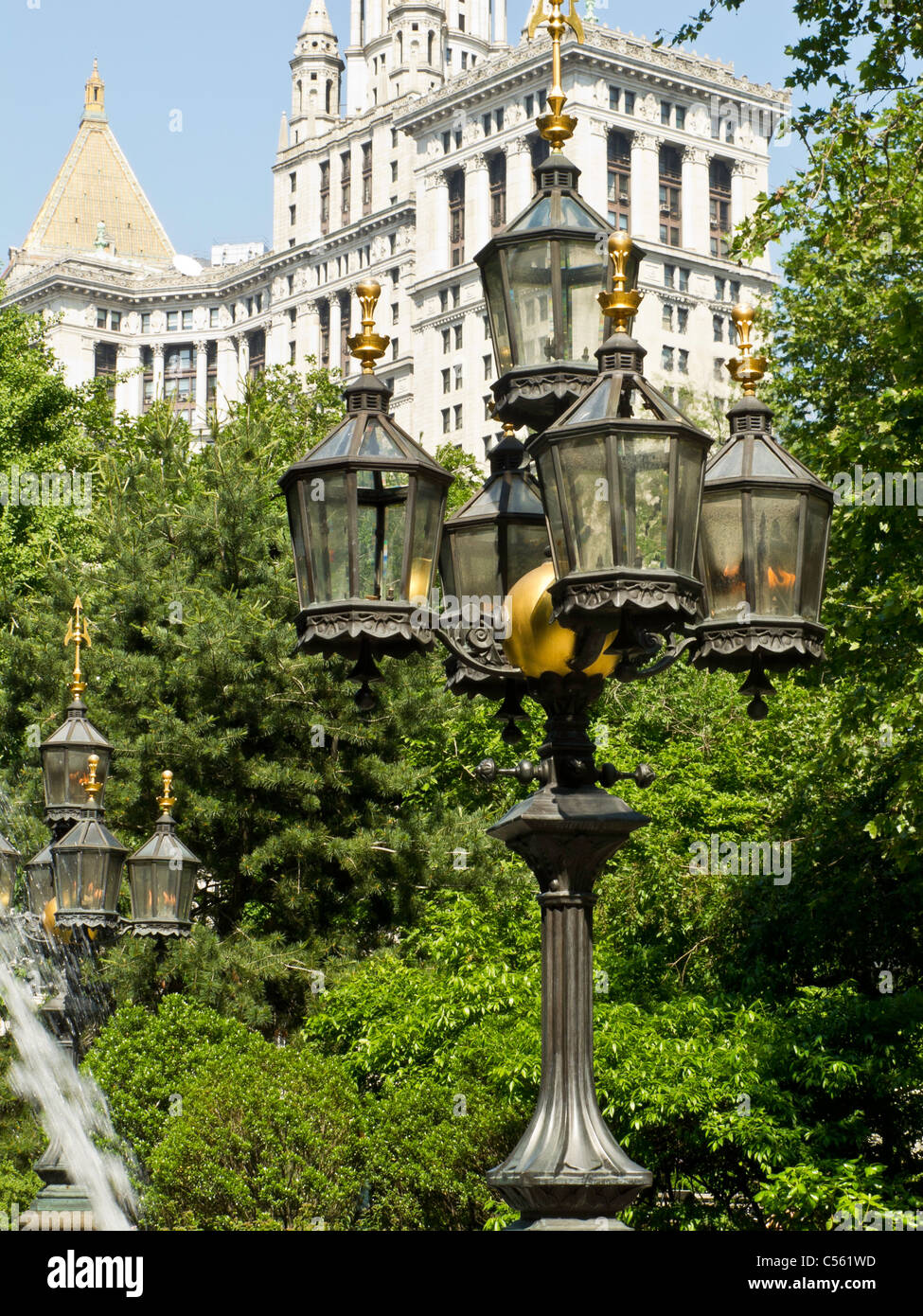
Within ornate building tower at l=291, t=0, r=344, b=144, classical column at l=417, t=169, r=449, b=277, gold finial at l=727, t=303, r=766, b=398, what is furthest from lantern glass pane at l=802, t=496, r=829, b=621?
ornate building tower at l=291, t=0, r=344, b=144

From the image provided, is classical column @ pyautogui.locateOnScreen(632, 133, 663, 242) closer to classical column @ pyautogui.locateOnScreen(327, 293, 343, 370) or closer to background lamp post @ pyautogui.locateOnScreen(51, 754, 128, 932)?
classical column @ pyautogui.locateOnScreen(327, 293, 343, 370)

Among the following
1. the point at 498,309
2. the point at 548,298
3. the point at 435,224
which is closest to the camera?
the point at 548,298

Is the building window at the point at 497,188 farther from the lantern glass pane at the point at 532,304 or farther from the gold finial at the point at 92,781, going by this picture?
the lantern glass pane at the point at 532,304

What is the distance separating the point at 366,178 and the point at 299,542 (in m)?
132

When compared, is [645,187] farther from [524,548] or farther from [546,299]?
[524,548]

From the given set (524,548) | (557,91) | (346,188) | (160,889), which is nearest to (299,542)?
(524,548)

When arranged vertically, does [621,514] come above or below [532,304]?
below

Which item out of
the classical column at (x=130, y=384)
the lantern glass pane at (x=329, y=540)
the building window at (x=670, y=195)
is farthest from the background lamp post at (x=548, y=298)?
the classical column at (x=130, y=384)

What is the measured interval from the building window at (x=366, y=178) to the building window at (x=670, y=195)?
27.8 m

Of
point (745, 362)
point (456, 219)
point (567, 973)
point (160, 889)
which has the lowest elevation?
point (160, 889)

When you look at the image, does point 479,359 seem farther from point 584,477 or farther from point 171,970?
point 584,477

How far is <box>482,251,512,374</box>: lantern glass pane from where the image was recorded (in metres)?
7.59

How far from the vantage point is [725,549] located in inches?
272
